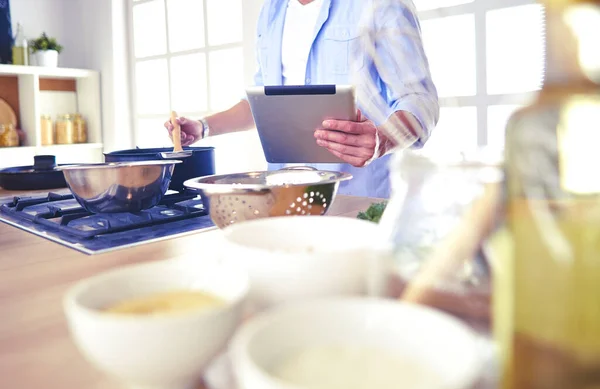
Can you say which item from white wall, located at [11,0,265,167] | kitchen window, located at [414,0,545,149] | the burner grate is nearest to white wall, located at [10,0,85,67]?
white wall, located at [11,0,265,167]

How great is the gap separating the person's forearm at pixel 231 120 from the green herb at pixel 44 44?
199cm

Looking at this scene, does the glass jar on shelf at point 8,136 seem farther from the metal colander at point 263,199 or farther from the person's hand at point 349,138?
the metal colander at point 263,199

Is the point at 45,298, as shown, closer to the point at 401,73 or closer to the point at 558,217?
the point at 558,217

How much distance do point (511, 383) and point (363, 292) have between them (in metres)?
0.16

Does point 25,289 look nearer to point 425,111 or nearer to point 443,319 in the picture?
point 443,319

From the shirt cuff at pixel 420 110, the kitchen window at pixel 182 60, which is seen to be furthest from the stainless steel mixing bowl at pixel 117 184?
the kitchen window at pixel 182 60

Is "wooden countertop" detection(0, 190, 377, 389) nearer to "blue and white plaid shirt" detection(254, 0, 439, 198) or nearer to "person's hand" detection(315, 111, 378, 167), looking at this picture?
"person's hand" detection(315, 111, 378, 167)

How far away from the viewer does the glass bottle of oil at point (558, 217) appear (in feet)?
0.78

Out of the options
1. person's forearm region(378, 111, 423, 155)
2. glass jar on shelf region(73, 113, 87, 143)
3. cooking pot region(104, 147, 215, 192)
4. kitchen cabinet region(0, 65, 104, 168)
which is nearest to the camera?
cooking pot region(104, 147, 215, 192)

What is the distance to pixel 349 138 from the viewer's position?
122cm

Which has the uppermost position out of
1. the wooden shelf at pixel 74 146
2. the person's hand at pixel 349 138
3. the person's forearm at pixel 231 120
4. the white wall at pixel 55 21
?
the white wall at pixel 55 21

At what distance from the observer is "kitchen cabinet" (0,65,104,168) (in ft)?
10.6

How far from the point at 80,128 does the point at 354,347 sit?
143 inches

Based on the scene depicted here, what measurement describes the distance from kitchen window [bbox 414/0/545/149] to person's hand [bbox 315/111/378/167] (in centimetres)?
52
